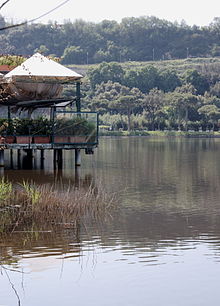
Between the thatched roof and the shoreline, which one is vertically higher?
the thatched roof

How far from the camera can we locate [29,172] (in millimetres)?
37281

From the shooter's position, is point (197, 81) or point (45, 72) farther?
point (197, 81)

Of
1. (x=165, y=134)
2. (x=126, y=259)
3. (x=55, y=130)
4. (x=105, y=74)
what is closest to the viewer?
(x=126, y=259)

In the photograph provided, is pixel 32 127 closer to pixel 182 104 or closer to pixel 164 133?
pixel 164 133

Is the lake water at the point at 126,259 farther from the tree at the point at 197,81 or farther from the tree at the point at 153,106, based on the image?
the tree at the point at 197,81

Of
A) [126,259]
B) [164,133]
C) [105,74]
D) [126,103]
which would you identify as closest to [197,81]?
[105,74]

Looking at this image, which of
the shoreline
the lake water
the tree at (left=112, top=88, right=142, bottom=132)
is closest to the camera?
the lake water

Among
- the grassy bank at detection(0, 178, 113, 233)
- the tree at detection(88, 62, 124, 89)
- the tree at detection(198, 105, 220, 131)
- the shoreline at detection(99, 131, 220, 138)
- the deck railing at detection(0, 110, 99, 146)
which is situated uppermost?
the tree at detection(88, 62, 124, 89)

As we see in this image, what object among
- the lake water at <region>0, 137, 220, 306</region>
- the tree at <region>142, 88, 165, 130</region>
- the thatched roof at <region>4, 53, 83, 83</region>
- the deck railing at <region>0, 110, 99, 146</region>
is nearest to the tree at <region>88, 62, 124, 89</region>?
the tree at <region>142, 88, 165, 130</region>

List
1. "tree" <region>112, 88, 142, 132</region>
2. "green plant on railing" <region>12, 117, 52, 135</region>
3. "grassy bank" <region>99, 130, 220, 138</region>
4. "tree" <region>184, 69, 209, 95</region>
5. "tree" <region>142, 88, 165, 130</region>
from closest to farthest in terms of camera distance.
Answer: "green plant on railing" <region>12, 117, 52, 135</region> < "grassy bank" <region>99, 130, 220, 138</region> < "tree" <region>142, 88, 165, 130</region> < "tree" <region>112, 88, 142, 132</region> < "tree" <region>184, 69, 209, 95</region>

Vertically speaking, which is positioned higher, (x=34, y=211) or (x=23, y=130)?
(x=23, y=130)

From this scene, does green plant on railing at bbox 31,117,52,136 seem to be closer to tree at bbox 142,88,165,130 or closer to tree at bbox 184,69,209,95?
tree at bbox 142,88,165,130

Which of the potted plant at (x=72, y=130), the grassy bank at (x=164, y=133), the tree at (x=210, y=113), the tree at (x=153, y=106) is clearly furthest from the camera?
the tree at (x=153, y=106)

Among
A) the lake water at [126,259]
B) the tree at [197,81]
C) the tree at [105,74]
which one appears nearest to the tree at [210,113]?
the tree at [197,81]
